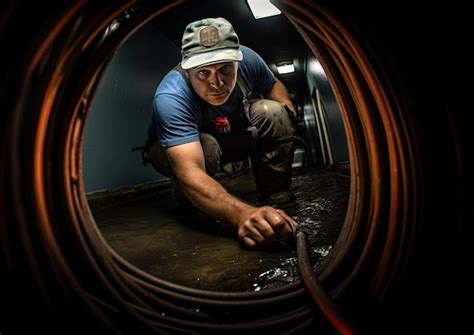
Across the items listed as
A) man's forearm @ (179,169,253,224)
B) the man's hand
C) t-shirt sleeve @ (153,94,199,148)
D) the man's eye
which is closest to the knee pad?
the man's eye

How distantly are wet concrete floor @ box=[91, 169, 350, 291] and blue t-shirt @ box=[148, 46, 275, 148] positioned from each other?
1.63 ft

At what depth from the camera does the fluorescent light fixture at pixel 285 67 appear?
237 inches

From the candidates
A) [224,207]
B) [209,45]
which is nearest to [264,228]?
[224,207]

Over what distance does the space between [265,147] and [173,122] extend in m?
0.77

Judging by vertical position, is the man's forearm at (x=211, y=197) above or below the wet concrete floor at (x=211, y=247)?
above

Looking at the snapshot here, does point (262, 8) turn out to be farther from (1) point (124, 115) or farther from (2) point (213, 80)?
(2) point (213, 80)

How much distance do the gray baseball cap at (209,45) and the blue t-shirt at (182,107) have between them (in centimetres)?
17

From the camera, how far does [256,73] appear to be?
6.92 feet

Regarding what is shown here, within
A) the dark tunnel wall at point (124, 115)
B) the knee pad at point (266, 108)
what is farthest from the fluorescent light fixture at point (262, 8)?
the knee pad at point (266, 108)

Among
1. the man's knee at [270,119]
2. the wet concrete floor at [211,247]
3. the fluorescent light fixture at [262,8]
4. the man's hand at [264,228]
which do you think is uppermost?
the fluorescent light fixture at [262,8]

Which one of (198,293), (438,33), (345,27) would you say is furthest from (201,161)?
(438,33)

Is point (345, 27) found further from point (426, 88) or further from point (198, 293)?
point (198, 293)

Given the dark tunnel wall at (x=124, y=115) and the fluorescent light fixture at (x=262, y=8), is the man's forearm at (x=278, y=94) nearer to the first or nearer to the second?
the dark tunnel wall at (x=124, y=115)

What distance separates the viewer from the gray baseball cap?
155 cm
